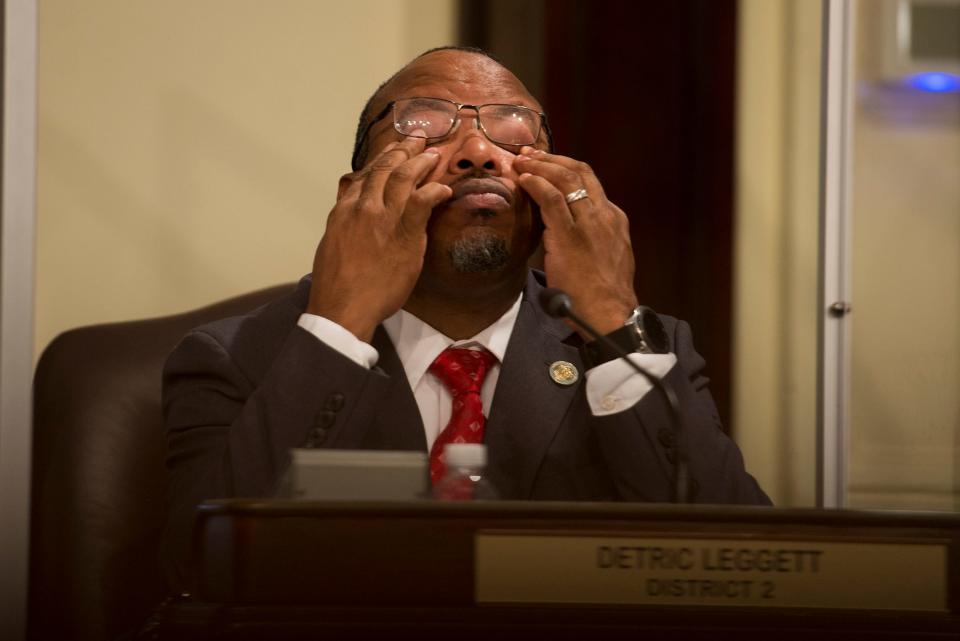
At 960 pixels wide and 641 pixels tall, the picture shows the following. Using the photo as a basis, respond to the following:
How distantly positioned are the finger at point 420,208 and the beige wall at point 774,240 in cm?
84

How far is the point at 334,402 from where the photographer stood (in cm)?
118

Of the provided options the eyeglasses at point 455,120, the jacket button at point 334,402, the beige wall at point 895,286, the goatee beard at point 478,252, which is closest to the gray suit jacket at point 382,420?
the jacket button at point 334,402

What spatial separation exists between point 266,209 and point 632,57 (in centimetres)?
71

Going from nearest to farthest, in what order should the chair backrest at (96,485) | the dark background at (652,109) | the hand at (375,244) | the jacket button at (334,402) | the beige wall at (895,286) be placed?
the jacket button at (334,402) → the hand at (375,244) → the chair backrest at (96,485) → the beige wall at (895,286) → the dark background at (652,109)

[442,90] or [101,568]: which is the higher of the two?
[442,90]

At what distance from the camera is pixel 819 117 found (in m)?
1.84

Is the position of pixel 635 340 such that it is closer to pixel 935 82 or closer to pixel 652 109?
pixel 652 109

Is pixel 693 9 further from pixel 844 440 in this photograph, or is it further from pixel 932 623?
pixel 932 623

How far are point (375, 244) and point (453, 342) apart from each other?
23 cm

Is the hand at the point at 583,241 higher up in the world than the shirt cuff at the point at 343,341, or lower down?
higher up

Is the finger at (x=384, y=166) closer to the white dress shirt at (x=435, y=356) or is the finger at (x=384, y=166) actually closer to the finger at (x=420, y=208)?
the finger at (x=420, y=208)

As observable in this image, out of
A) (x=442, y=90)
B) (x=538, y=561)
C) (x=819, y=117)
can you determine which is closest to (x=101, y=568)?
(x=442, y=90)

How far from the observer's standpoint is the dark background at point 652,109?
1971 millimetres

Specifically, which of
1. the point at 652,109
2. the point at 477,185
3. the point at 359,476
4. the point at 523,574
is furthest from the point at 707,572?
the point at 652,109
